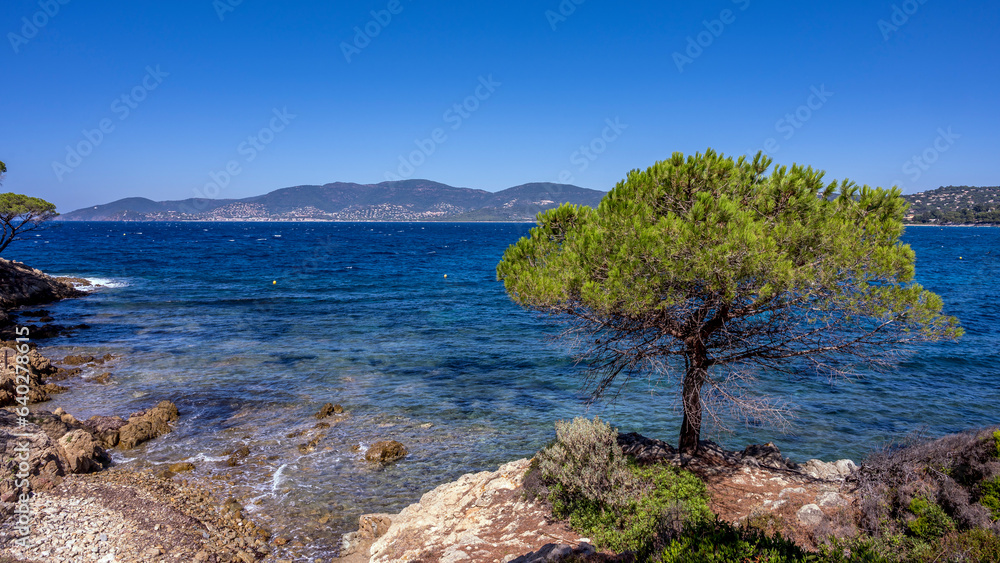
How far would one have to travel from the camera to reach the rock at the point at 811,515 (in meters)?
7.67

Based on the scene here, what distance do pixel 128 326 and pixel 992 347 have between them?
49272mm

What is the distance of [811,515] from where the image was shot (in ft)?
25.6

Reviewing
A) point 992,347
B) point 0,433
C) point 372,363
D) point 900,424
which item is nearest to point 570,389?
point 372,363

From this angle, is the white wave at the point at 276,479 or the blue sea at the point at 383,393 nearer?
the white wave at the point at 276,479

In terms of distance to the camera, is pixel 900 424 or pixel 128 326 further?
pixel 128 326

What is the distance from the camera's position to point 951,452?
7.66 m

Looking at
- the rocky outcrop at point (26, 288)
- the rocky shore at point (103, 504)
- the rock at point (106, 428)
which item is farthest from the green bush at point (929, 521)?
the rocky outcrop at point (26, 288)

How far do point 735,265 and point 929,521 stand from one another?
13.8ft

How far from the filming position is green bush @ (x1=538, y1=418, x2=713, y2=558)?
750 centimetres

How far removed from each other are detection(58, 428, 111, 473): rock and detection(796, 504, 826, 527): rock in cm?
1609

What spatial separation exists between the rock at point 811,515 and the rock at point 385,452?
10.4 m

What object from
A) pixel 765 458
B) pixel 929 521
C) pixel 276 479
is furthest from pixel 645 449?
pixel 276 479

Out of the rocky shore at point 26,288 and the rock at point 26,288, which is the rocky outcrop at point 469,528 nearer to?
the rocky shore at point 26,288

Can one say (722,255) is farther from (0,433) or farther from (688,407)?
(0,433)
